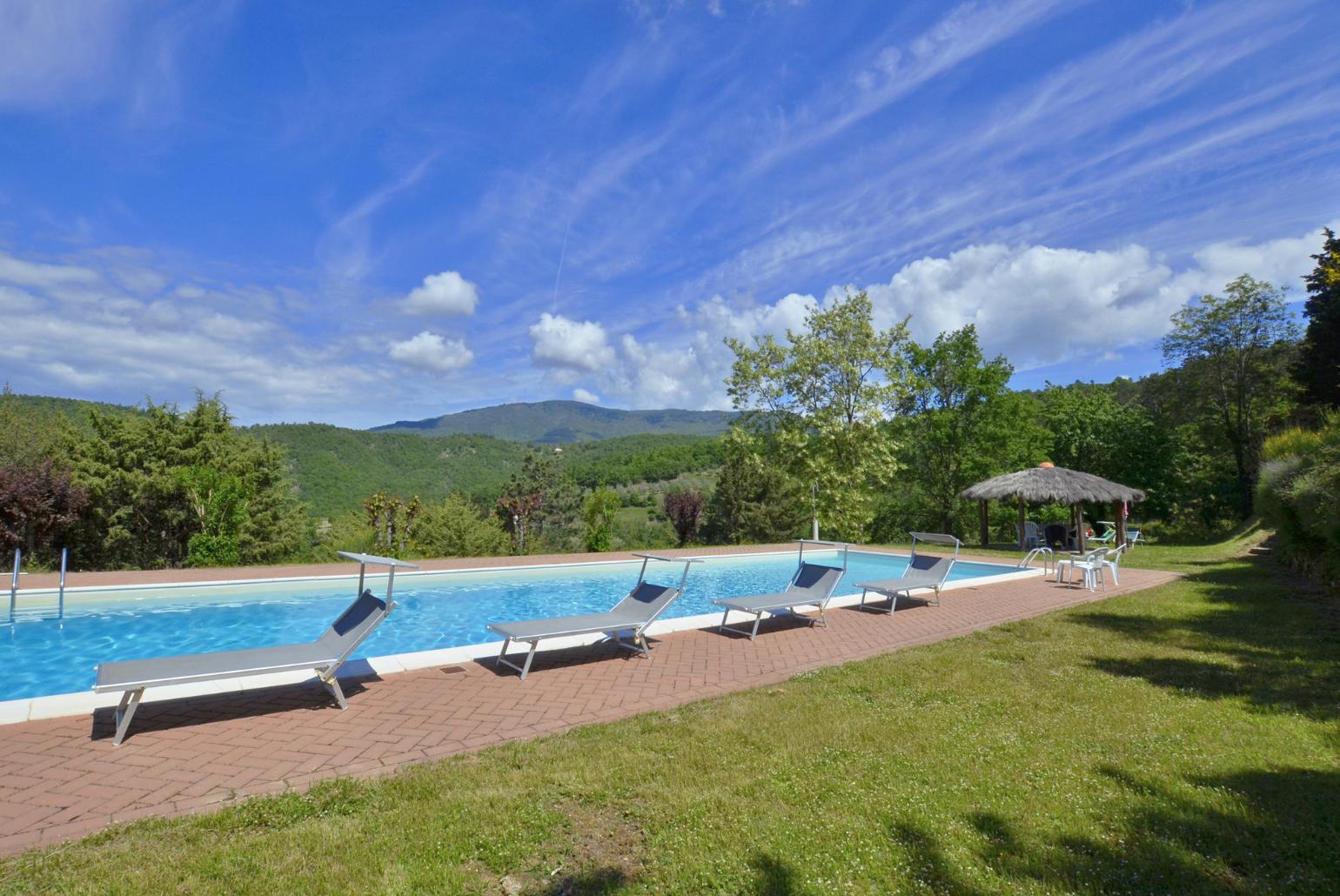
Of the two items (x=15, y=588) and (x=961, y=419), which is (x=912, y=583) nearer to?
(x=15, y=588)

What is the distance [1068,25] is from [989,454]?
20.1 meters

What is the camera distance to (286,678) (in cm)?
564

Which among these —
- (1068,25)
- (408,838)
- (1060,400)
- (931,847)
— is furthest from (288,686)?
(1060,400)

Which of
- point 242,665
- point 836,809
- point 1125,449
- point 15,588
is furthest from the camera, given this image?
point 1125,449

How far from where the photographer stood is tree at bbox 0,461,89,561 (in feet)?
43.1

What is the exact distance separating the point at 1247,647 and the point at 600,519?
16.7 meters

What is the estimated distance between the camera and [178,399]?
18.3 meters

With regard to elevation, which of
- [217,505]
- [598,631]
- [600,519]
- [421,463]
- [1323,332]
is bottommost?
[598,631]

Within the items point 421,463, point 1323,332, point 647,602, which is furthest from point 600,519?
point 421,463

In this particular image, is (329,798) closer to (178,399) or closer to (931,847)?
(931,847)

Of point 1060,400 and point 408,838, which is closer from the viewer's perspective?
point 408,838

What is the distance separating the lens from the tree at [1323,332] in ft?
61.5

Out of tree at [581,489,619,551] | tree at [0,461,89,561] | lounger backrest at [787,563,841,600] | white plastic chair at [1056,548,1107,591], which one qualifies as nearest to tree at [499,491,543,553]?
tree at [581,489,619,551]

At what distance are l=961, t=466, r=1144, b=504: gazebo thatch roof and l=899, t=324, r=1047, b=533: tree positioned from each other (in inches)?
299
